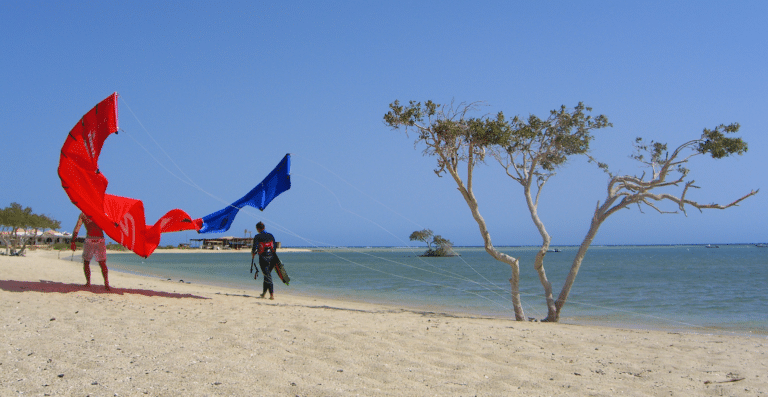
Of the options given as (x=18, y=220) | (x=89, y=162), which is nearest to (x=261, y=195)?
(x=89, y=162)

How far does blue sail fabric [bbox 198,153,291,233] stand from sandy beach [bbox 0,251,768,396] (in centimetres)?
264

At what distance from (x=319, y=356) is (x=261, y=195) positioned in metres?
5.82

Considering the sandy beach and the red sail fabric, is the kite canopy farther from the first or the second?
the sandy beach

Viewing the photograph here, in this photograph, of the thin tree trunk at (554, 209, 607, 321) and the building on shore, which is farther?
the building on shore

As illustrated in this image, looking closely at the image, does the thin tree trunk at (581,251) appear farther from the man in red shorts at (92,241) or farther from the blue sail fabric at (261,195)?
the man in red shorts at (92,241)

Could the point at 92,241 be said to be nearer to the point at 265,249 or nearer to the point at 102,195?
the point at 102,195

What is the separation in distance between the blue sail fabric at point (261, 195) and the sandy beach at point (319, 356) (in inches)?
104

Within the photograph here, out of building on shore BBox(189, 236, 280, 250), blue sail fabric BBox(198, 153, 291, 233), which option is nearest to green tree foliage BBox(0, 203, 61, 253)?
blue sail fabric BBox(198, 153, 291, 233)

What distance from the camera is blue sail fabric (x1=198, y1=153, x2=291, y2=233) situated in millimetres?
9906

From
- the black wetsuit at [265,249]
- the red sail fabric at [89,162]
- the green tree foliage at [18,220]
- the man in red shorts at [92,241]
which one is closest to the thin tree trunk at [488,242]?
the black wetsuit at [265,249]

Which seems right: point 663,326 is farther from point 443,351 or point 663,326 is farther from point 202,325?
point 202,325

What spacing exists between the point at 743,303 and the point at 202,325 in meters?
16.3

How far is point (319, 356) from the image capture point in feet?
15.3

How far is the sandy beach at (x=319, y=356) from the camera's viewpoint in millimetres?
3701
